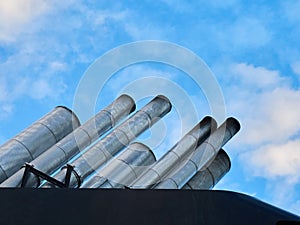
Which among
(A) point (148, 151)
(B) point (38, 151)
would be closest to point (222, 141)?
(A) point (148, 151)

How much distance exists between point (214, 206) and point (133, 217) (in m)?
0.83

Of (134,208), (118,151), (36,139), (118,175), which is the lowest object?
(134,208)

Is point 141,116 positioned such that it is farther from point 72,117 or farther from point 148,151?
point 72,117

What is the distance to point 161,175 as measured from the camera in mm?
11719

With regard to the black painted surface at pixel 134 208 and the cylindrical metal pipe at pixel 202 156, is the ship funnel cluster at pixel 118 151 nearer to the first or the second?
the cylindrical metal pipe at pixel 202 156

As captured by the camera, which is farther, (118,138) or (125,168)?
(125,168)

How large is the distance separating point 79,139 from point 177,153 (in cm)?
279

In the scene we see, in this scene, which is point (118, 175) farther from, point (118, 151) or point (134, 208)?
point (134, 208)

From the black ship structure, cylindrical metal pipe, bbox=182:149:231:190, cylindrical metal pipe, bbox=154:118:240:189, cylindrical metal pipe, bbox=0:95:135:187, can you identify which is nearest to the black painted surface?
the black ship structure

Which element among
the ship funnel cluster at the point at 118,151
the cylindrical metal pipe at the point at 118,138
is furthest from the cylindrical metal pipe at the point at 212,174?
the cylindrical metal pipe at the point at 118,138

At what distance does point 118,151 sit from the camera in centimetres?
1213

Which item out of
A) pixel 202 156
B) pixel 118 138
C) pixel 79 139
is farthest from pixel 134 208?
pixel 202 156

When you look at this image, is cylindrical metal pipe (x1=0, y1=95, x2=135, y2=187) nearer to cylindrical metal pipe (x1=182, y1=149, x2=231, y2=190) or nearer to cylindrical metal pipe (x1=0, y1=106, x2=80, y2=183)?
cylindrical metal pipe (x1=0, y1=106, x2=80, y2=183)

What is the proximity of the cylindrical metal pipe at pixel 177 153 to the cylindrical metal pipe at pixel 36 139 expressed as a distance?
225cm
